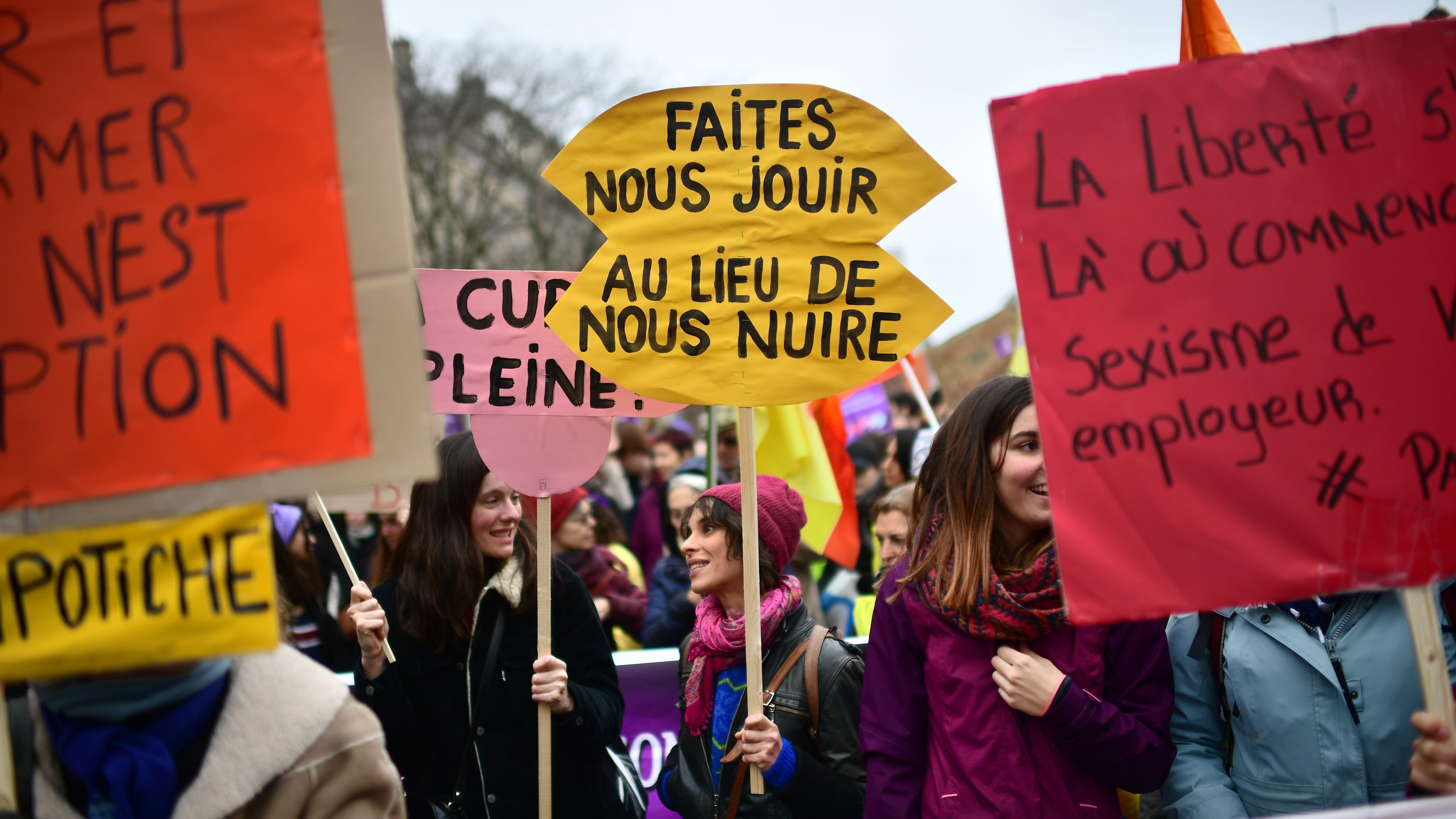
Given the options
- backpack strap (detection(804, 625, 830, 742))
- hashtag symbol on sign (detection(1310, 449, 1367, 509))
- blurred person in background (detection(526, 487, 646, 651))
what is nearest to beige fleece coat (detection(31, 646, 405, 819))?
backpack strap (detection(804, 625, 830, 742))

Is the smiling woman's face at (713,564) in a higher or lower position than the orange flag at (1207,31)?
lower

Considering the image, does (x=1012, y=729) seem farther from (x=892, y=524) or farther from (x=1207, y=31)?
(x=892, y=524)

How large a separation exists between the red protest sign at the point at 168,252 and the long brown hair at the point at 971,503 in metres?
1.56

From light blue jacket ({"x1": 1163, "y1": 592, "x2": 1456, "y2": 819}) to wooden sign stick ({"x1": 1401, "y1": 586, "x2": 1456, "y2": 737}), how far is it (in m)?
0.47

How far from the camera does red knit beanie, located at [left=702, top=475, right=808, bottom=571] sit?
342 centimetres

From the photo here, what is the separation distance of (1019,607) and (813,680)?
2.58ft

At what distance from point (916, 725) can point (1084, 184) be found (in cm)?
145

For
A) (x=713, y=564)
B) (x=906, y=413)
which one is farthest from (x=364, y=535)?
(x=906, y=413)

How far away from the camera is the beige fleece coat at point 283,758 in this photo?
6.57 ft

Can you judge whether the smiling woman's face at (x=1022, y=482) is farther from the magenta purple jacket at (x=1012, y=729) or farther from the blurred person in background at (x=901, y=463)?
the blurred person in background at (x=901, y=463)

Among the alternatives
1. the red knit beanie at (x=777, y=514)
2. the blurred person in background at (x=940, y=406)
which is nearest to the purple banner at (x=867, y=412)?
the blurred person in background at (x=940, y=406)

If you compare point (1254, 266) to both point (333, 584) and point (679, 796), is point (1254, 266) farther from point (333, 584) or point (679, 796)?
point (333, 584)

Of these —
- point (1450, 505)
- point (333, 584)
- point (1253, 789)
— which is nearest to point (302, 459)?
point (1450, 505)

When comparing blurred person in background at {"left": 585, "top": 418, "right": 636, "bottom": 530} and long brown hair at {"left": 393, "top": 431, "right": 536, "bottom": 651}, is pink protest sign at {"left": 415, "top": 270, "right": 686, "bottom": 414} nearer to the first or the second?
long brown hair at {"left": 393, "top": 431, "right": 536, "bottom": 651}
